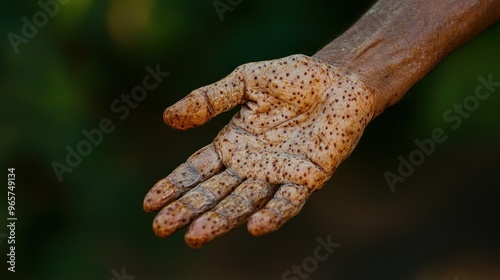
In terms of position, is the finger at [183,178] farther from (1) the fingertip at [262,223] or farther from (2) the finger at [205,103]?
(1) the fingertip at [262,223]

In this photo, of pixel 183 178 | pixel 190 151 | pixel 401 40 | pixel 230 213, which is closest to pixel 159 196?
pixel 183 178

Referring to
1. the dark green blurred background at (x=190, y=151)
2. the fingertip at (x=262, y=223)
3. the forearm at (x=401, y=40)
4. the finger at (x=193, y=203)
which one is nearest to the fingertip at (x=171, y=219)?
the finger at (x=193, y=203)

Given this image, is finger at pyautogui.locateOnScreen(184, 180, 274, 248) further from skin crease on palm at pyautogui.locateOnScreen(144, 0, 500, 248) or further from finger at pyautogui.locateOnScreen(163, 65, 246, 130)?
finger at pyautogui.locateOnScreen(163, 65, 246, 130)

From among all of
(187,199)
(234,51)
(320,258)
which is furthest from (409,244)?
(187,199)

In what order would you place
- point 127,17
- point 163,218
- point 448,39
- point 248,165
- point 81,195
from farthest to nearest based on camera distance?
1. point 81,195
2. point 127,17
3. point 448,39
4. point 248,165
5. point 163,218

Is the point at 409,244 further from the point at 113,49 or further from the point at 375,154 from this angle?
the point at 113,49

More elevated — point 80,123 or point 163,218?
point 80,123

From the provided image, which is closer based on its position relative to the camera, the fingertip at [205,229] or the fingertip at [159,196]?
the fingertip at [205,229]
